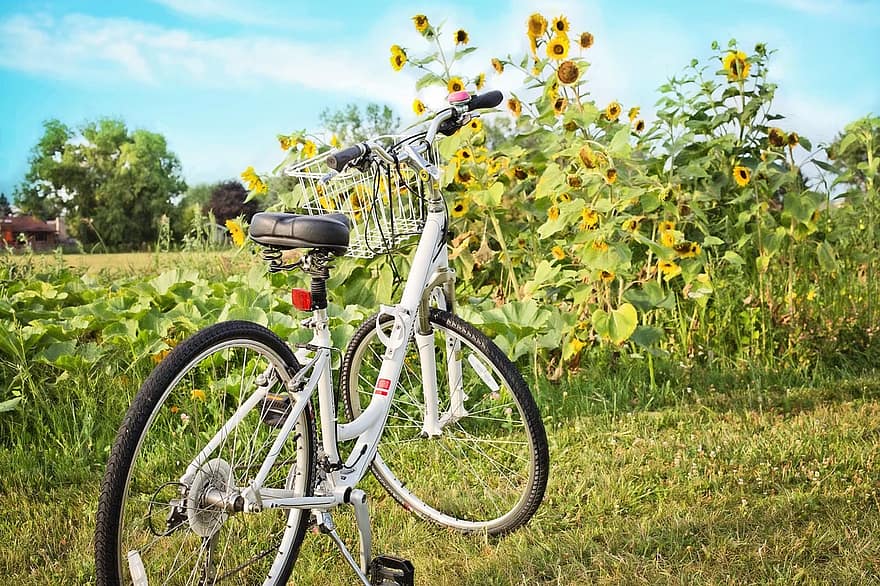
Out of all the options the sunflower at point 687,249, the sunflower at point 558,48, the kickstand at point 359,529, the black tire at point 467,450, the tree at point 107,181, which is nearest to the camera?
the kickstand at point 359,529

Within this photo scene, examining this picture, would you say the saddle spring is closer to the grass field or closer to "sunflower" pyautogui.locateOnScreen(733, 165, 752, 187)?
"sunflower" pyautogui.locateOnScreen(733, 165, 752, 187)

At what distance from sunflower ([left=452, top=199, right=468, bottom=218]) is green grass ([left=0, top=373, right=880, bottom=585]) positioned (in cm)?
96

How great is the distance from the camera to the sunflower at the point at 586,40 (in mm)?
4000

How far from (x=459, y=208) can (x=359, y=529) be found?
216cm

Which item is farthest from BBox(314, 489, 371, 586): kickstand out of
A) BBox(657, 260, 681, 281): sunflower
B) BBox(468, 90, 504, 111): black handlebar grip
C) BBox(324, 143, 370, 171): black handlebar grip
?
BBox(657, 260, 681, 281): sunflower

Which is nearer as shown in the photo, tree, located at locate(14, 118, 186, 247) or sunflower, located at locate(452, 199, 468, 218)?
sunflower, located at locate(452, 199, 468, 218)

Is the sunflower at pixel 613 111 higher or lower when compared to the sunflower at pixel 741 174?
higher

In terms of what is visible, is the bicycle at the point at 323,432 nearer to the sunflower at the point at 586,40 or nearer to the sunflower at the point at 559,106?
the sunflower at the point at 559,106

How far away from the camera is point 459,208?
413cm

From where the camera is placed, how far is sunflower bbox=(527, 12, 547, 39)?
13.3 ft

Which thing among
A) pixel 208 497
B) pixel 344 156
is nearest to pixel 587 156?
pixel 344 156

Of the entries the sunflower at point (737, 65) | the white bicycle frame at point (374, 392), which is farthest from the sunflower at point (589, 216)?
the sunflower at point (737, 65)

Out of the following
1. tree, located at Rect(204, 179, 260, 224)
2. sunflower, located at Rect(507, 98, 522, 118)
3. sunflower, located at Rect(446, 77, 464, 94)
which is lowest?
sunflower, located at Rect(507, 98, 522, 118)

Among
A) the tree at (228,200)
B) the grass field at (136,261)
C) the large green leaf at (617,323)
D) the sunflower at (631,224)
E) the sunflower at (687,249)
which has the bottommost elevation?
the large green leaf at (617,323)
